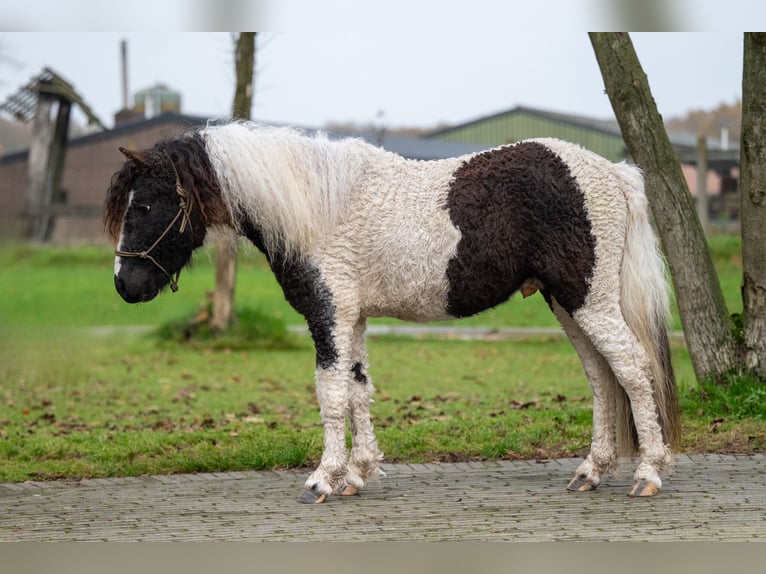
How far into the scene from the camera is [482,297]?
5348 millimetres

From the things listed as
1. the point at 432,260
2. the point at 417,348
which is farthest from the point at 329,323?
the point at 417,348

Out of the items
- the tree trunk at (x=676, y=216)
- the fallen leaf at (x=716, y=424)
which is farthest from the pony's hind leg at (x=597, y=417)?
the tree trunk at (x=676, y=216)

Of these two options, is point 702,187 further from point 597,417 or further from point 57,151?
point 597,417

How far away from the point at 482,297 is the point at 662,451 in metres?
1.30

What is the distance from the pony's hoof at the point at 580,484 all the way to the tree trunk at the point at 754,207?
2.49 meters

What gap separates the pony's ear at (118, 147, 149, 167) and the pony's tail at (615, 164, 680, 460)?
2614mm

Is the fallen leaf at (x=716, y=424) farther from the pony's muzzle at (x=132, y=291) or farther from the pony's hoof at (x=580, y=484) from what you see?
the pony's muzzle at (x=132, y=291)

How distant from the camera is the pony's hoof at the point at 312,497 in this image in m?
5.30

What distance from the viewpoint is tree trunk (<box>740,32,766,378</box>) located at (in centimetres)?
711

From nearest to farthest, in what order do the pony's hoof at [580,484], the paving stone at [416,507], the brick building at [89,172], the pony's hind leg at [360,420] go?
the paving stone at [416,507], the pony's hoof at [580,484], the pony's hind leg at [360,420], the brick building at [89,172]

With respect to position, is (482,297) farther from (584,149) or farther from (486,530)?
(486,530)

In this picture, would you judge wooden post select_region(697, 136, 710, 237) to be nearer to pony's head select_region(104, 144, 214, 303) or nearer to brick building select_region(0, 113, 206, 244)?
brick building select_region(0, 113, 206, 244)

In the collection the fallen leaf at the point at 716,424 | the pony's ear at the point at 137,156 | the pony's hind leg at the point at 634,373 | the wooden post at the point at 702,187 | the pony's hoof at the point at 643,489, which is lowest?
the pony's hoof at the point at 643,489

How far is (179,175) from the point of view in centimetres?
527
